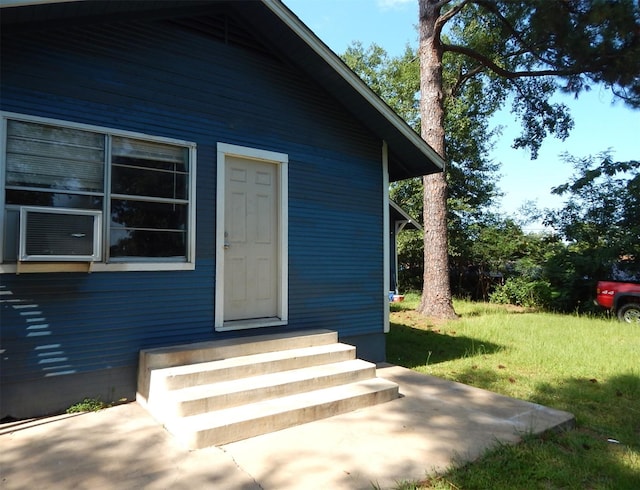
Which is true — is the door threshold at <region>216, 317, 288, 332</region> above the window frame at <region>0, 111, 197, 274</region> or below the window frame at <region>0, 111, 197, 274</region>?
below

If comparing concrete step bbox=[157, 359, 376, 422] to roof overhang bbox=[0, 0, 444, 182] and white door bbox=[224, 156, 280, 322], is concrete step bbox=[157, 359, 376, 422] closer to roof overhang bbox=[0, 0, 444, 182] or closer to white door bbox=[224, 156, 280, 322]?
white door bbox=[224, 156, 280, 322]

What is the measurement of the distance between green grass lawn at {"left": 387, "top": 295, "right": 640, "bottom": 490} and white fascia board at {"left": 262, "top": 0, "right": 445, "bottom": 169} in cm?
305

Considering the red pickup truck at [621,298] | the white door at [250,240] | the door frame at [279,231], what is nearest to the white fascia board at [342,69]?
the door frame at [279,231]

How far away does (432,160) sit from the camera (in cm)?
627

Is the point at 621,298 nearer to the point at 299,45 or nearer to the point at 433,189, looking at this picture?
the point at 433,189

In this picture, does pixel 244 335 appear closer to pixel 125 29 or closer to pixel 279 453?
pixel 279 453

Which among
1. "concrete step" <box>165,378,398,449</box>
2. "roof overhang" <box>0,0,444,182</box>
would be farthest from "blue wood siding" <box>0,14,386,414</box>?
"concrete step" <box>165,378,398,449</box>

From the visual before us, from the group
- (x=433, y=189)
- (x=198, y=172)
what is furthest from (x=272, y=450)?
(x=433, y=189)

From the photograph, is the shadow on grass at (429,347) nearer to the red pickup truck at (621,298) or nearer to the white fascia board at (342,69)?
the white fascia board at (342,69)

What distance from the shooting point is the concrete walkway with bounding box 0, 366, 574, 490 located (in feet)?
9.04

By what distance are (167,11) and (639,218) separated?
41.9 ft

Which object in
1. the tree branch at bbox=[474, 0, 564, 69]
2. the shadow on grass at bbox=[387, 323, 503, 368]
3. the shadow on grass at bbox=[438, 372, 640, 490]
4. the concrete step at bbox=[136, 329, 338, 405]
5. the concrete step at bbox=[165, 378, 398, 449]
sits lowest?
the shadow on grass at bbox=[438, 372, 640, 490]

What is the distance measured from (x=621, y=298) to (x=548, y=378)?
6864 millimetres

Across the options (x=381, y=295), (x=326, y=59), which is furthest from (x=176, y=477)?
(x=326, y=59)
